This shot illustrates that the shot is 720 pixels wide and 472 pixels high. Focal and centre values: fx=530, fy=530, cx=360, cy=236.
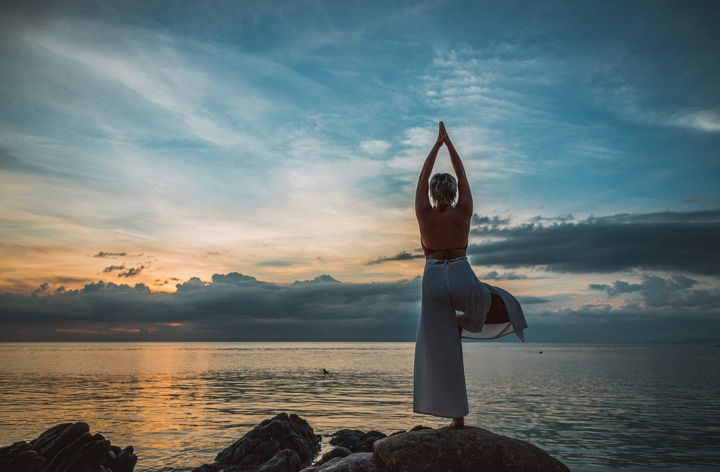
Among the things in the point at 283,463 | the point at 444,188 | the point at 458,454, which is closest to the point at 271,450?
the point at 283,463

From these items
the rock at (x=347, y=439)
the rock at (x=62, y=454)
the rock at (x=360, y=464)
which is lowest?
the rock at (x=347, y=439)

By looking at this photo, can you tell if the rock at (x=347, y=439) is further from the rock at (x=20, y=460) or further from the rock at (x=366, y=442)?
the rock at (x=20, y=460)

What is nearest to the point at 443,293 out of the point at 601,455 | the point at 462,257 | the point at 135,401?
the point at 462,257

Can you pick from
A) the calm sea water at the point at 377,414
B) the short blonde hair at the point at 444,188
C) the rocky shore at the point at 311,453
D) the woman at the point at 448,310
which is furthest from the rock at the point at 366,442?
the short blonde hair at the point at 444,188

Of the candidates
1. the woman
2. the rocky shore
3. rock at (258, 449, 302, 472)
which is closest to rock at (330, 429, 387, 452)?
the rocky shore

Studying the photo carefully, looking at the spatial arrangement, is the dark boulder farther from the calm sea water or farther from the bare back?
the bare back

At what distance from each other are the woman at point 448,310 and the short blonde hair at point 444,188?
14 mm

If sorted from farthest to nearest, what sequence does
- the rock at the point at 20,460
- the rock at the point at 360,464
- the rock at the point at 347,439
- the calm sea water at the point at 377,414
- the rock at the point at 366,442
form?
the calm sea water at the point at 377,414
the rock at the point at 347,439
the rock at the point at 366,442
the rock at the point at 20,460
the rock at the point at 360,464

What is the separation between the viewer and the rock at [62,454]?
1327cm

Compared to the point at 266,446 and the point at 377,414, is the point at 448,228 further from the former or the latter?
the point at 377,414

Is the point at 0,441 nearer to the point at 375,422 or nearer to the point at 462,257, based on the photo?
the point at 375,422

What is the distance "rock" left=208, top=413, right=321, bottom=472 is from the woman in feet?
35.5

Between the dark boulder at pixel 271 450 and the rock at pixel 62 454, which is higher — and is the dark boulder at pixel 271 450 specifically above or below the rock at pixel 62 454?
below

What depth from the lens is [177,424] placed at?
91.5 ft
